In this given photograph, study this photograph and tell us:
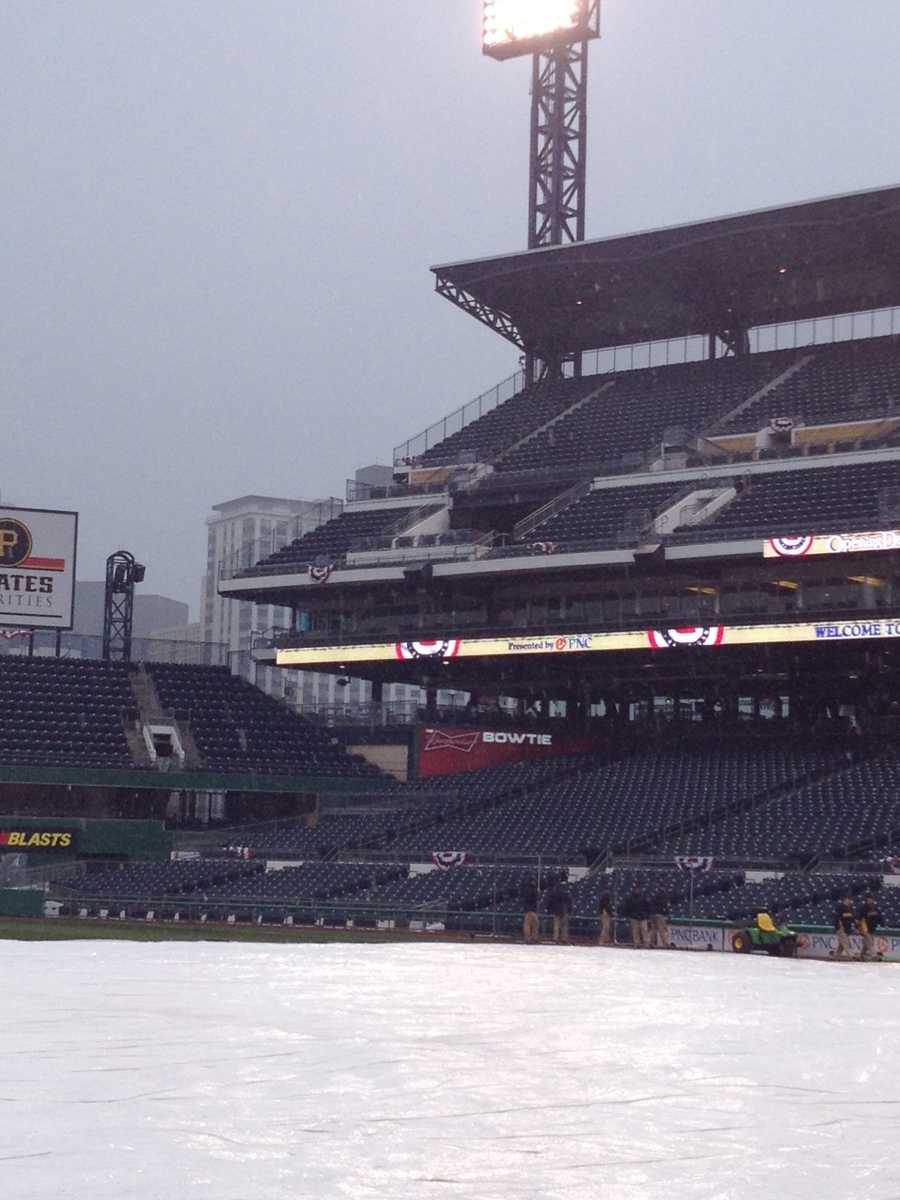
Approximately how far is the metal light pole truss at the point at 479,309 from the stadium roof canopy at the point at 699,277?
0.21ft

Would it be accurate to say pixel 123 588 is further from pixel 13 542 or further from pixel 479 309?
pixel 479 309

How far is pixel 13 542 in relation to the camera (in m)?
64.9

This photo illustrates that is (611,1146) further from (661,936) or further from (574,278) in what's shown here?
(574,278)

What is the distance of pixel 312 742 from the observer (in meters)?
66.6

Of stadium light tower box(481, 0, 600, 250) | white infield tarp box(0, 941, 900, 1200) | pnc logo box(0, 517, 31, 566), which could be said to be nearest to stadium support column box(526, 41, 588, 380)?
stadium light tower box(481, 0, 600, 250)


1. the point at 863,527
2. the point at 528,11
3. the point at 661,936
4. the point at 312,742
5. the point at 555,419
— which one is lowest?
the point at 661,936

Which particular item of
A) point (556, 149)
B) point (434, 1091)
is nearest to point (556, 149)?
point (556, 149)

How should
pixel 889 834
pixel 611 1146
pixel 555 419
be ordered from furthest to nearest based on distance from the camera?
1. pixel 555 419
2. pixel 889 834
3. pixel 611 1146

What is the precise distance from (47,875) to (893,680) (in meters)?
29.8

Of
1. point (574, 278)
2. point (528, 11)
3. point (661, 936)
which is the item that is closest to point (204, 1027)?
point (661, 936)

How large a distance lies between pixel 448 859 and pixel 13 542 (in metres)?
25.6

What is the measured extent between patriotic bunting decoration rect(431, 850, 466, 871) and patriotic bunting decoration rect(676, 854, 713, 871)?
712 centimetres

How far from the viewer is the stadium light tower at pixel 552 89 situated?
76.0 metres

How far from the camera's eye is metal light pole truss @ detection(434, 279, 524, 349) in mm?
74312
